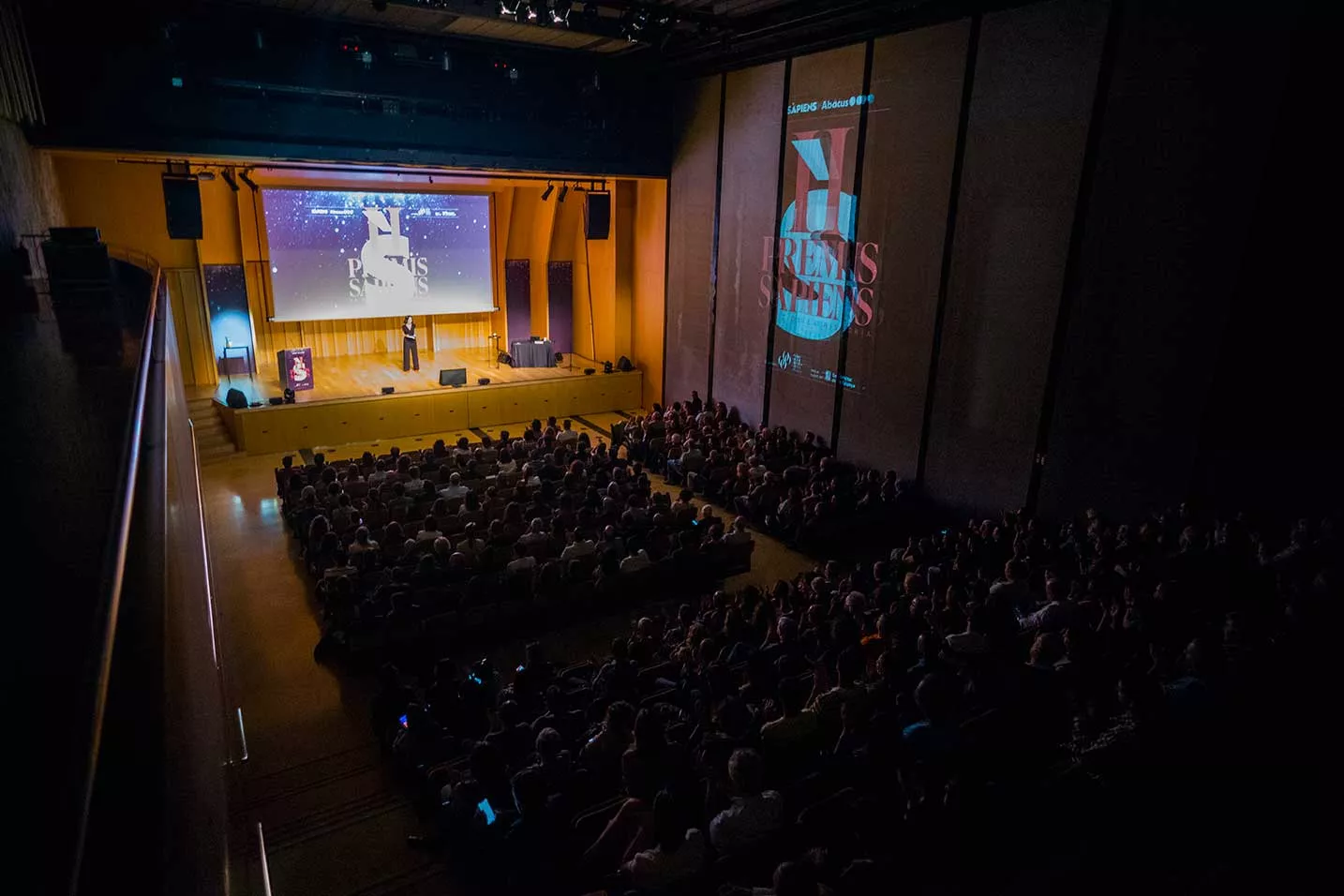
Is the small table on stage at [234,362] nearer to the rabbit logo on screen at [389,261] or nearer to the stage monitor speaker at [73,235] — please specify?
the rabbit logo on screen at [389,261]

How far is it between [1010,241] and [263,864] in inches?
326

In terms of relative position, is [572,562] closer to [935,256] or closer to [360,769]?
[360,769]

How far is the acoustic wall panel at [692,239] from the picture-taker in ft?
40.6

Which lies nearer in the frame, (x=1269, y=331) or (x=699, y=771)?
(x=699, y=771)

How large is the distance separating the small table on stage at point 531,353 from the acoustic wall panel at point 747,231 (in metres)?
3.92

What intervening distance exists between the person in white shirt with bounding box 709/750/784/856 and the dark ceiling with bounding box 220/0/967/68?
26.6 feet

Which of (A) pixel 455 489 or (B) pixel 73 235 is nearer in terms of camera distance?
(B) pixel 73 235

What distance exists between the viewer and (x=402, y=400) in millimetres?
12461

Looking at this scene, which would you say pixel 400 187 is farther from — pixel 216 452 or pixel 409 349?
pixel 216 452

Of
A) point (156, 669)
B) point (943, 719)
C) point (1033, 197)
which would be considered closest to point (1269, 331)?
point (1033, 197)

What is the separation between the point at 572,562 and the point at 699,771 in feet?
10.3

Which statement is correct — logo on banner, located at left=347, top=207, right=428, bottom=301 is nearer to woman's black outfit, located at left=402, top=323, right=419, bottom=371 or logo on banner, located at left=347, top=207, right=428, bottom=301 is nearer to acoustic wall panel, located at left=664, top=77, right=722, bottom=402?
woman's black outfit, located at left=402, top=323, right=419, bottom=371

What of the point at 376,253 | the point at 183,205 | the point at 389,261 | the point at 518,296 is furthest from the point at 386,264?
the point at 183,205

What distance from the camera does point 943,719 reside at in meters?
4.01
